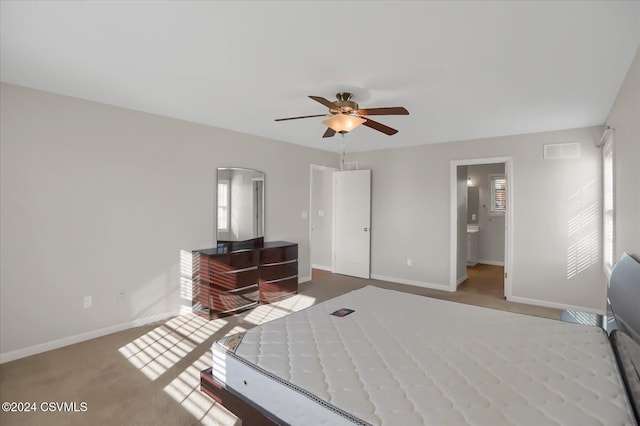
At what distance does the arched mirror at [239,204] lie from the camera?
15.3 ft

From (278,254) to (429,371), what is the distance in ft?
11.6

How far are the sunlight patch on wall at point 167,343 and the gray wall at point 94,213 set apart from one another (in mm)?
353

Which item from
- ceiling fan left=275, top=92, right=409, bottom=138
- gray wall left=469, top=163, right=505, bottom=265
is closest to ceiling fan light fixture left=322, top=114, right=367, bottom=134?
ceiling fan left=275, top=92, right=409, bottom=138

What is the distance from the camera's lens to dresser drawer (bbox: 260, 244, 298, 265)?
4.71m

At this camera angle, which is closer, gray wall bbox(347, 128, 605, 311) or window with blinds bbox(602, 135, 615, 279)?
window with blinds bbox(602, 135, 615, 279)

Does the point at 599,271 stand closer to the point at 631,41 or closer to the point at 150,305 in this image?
the point at 631,41

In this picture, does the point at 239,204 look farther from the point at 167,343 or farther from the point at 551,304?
the point at 551,304

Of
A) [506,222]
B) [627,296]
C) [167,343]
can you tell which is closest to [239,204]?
[167,343]

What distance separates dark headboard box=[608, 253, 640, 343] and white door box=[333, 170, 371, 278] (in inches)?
161

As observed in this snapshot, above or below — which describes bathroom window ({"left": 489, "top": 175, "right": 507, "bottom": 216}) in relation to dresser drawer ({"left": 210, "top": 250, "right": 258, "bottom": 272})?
above

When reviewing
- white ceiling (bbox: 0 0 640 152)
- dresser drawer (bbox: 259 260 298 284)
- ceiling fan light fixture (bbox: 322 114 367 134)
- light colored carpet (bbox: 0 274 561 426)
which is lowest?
light colored carpet (bbox: 0 274 561 426)

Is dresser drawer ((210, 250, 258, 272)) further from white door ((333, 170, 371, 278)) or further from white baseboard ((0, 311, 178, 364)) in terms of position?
white door ((333, 170, 371, 278))

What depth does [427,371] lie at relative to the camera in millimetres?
1543

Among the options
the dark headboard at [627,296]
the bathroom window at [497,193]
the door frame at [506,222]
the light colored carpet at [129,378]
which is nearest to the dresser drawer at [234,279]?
the light colored carpet at [129,378]
